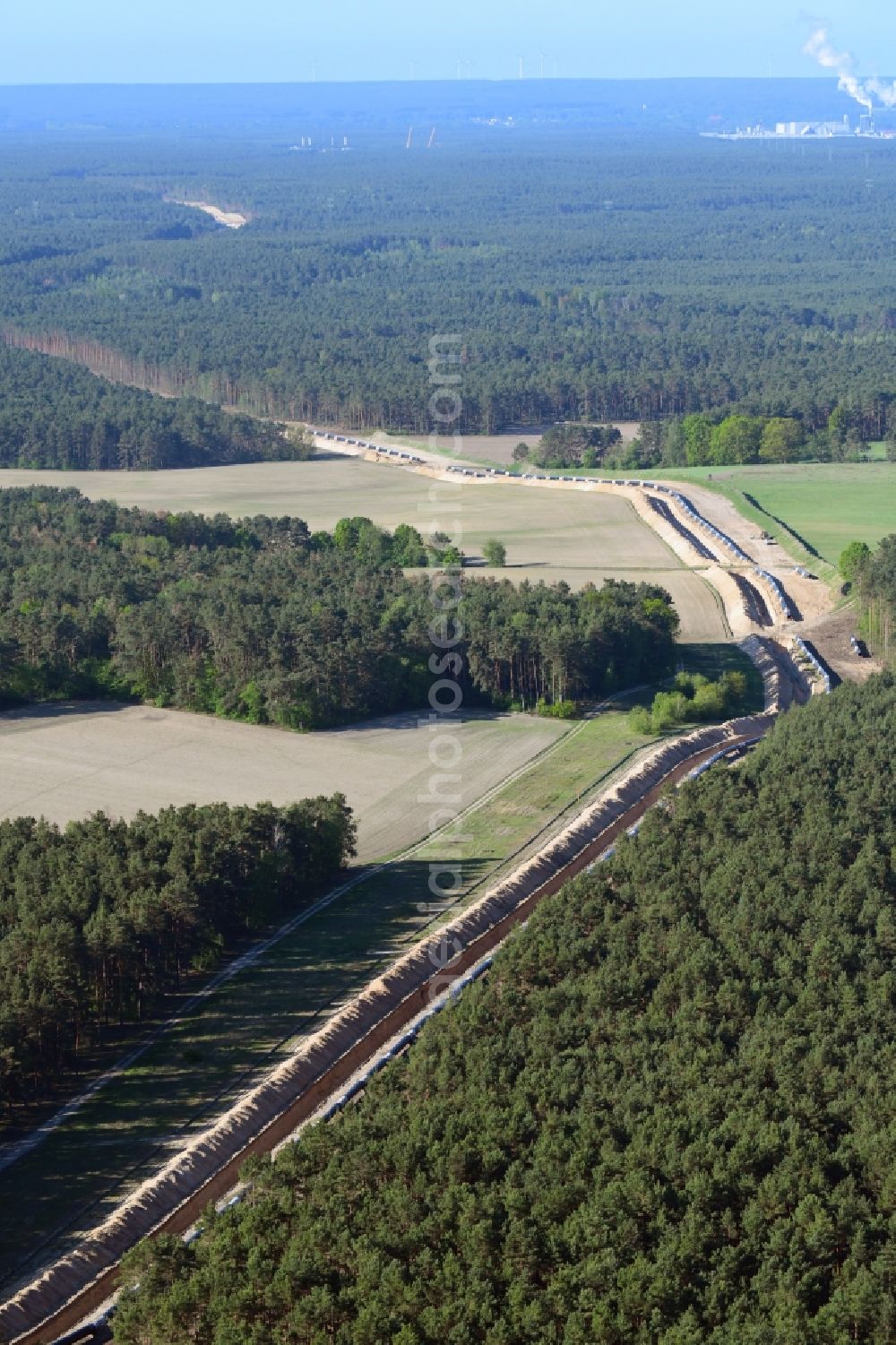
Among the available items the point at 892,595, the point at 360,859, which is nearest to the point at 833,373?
the point at 892,595

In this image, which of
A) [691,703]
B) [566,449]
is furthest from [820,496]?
[691,703]

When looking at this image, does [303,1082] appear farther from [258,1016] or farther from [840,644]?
[840,644]

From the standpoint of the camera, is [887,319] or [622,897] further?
[887,319]

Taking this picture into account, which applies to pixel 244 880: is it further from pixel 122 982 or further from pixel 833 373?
pixel 833 373

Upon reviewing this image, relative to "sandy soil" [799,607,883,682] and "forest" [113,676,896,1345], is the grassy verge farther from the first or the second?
"sandy soil" [799,607,883,682]

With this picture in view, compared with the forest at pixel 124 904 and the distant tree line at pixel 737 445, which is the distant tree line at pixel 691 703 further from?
the distant tree line at pixel 737 445

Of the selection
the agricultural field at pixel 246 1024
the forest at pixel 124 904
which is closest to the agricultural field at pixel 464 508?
the agricultural field at pixel 246 1024

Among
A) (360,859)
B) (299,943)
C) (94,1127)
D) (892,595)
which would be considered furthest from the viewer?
(892,595)
